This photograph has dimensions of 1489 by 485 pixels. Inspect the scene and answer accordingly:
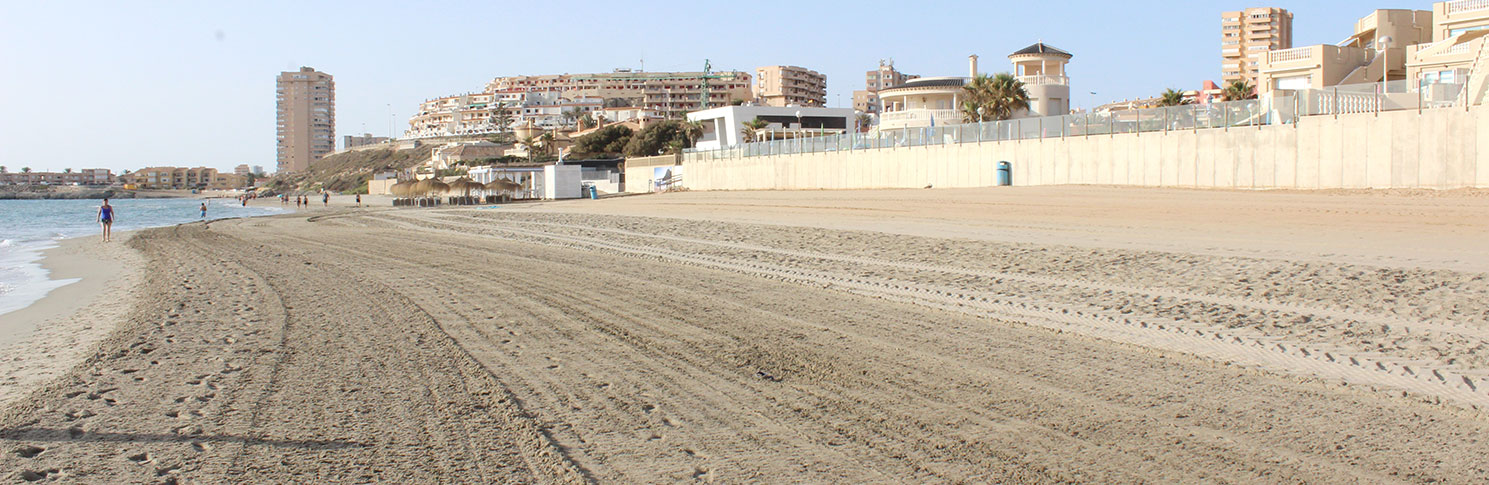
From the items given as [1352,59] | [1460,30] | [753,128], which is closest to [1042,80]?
[1352,59]

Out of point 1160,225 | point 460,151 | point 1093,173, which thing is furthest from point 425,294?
point 460,151

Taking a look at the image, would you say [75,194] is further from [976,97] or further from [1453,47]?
[1453,47]

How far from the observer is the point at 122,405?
5551 millimetres

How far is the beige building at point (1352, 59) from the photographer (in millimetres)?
39188

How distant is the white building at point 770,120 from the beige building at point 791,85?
72164mm

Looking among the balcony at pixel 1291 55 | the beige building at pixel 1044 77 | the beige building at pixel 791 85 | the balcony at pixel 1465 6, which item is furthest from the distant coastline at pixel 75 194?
the balcony at pixel 1465 6

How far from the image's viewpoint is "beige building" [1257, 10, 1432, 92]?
129 ft

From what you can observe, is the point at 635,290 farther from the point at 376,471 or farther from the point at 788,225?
the point at 788,225

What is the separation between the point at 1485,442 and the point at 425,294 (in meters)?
9.02

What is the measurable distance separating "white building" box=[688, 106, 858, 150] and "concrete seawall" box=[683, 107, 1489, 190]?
47.5 meters

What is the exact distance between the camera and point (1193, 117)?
959 inches

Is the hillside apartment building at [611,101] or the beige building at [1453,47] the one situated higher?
the hillside apartment building at [611,101]

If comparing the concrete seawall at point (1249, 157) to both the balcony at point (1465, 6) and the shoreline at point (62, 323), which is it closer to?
the balcony at point (1465, 6)

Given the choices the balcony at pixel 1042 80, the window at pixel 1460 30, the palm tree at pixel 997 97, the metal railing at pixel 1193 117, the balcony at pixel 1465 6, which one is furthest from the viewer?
the balcony at pixel 1042 80
